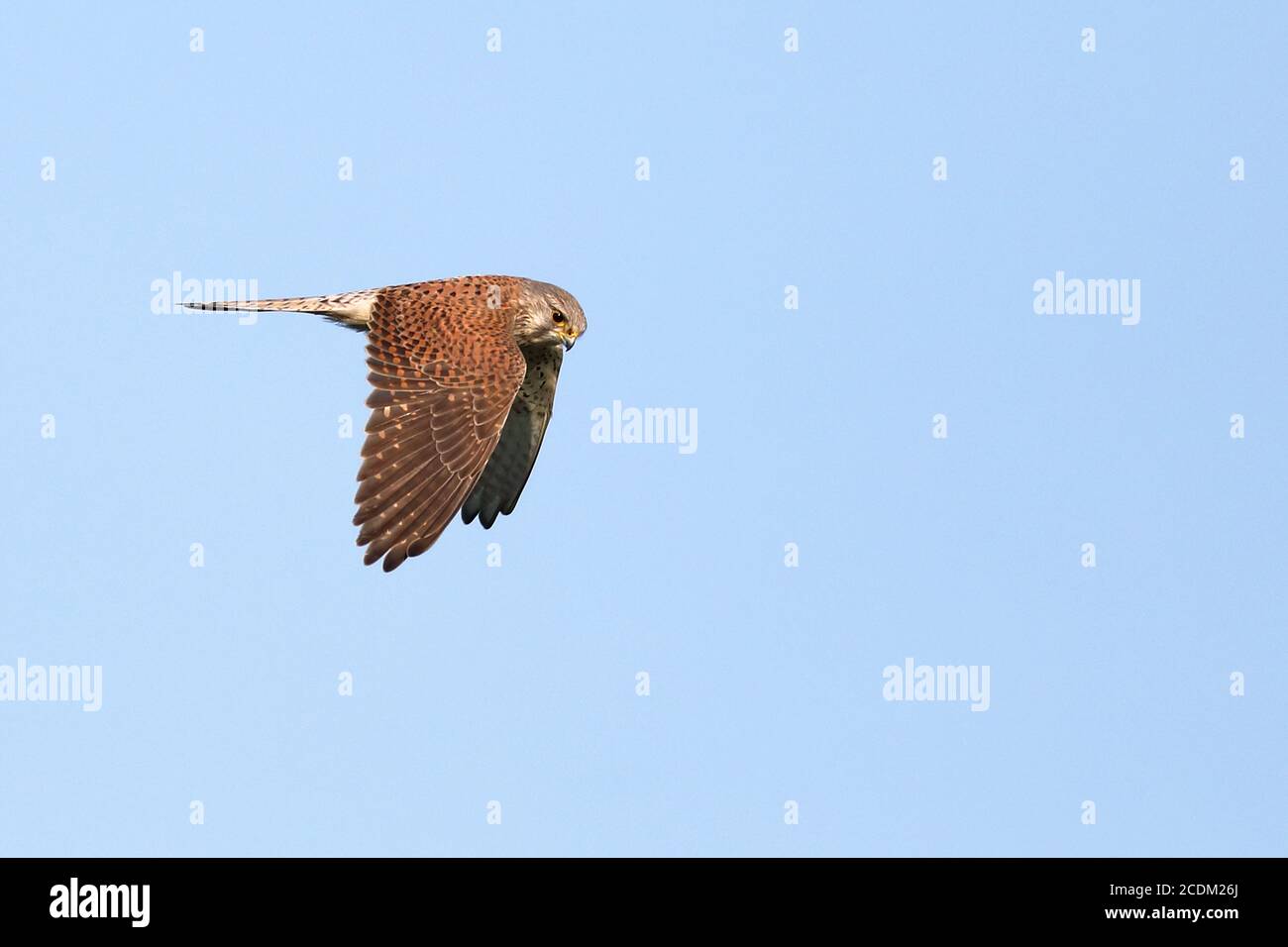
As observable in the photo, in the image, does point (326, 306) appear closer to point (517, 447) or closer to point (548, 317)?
point (548, 317)

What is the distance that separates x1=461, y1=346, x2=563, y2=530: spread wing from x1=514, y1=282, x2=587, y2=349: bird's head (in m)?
0.77

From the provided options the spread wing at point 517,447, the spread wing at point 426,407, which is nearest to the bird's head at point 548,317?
the spread wing at point 426,407

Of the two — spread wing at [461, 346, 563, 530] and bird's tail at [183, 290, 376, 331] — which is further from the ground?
bird's tail at [183, 290, 376, 331]

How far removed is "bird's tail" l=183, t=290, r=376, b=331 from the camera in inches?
669

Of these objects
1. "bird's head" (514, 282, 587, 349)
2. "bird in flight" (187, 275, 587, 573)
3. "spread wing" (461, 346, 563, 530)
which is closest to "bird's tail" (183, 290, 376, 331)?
"bird in flight" (187, 275, 587, 573)

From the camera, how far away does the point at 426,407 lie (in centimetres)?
1591

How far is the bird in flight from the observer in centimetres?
1517

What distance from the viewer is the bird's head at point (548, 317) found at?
17359 millimetres

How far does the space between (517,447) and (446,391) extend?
244cm

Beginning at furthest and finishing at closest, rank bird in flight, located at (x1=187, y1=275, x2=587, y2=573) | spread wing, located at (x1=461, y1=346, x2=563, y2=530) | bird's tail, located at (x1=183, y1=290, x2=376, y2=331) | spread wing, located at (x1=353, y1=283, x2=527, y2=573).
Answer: spread wing, located at (x1=461, y1=346, x2=563, y2=530), bird's tail, located at (x1=183, y1=290, x2=376, y2=331), bird in flight, located at (x1=187, y1=275, x2=587, y2=573), spread wing, located at (x1=353, y1=283, x2=527, y2=573)

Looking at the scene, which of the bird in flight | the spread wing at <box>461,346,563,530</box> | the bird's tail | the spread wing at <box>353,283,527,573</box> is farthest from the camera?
the spread wing at <box>461,346,563,530</box>

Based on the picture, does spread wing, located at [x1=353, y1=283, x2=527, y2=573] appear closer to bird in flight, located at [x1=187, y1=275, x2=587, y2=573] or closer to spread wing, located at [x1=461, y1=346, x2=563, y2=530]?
bird in flight, located at [x1=187, y1=275, x2=587, y2=573]

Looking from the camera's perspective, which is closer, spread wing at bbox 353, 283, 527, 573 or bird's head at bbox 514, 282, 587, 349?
spread wing at bbox 353, 283, 527, 573
